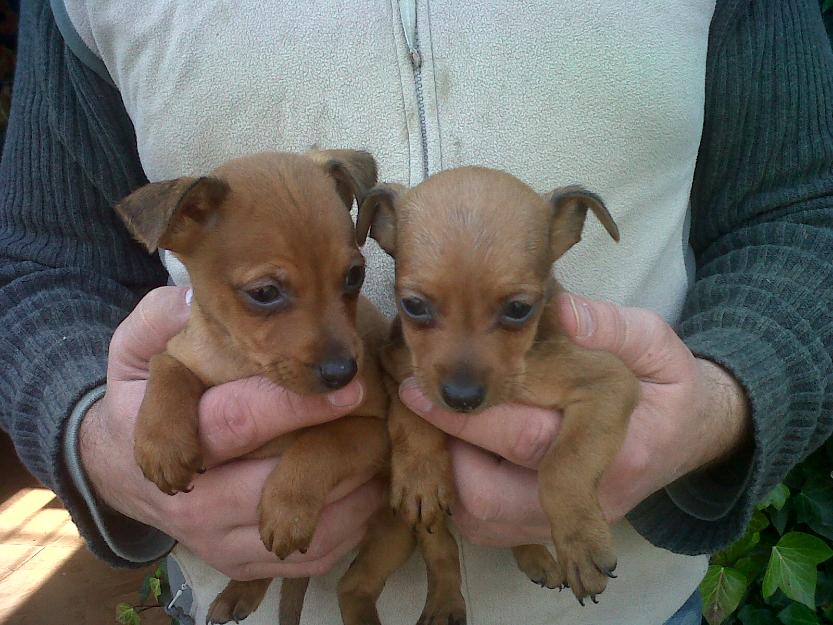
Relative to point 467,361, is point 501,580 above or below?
below

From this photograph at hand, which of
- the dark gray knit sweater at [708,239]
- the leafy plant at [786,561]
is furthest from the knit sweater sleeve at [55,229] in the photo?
the leafy plant at [786,561]

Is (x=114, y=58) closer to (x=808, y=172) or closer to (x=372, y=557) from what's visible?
(x=372, y=557)

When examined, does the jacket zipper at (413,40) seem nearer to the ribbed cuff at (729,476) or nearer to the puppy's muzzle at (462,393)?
the puppy's muzzle at (462,393)

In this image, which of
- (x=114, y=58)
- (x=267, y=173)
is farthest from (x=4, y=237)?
(x=267, y=173)

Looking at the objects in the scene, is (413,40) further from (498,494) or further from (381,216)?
(498,494)

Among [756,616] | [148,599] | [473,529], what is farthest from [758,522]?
[148,599]

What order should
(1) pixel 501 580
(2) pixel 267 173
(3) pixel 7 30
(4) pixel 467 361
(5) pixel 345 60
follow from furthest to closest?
(3) pixel 7 30
(1) pixel 501 580
(5) pixel 345 60
(2) pixel 267 173
(4) pixel 467 361
